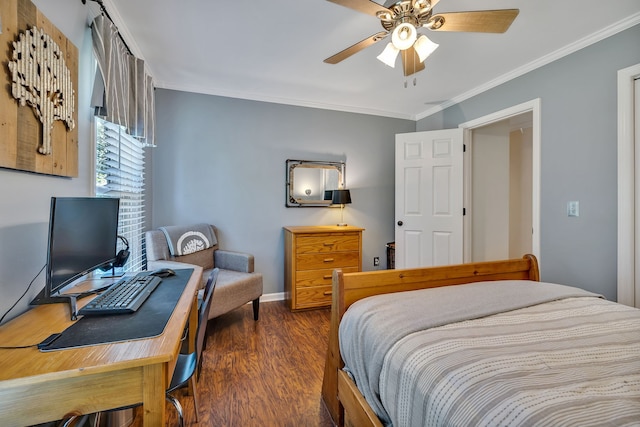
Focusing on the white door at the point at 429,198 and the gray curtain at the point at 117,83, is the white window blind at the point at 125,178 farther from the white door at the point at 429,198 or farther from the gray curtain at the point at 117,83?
the white door at the point at 429,198

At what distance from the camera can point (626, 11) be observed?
1.78m

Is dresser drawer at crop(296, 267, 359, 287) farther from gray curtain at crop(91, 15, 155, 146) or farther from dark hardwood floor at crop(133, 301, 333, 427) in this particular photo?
gray curtain at crop(91, 15, 155, 146)

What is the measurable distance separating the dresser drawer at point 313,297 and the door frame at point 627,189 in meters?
2.34

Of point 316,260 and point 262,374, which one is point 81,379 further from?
point 316,260

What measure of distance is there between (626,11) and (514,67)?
2.51 ft

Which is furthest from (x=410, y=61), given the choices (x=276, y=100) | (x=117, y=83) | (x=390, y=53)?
(x=117, y=83)

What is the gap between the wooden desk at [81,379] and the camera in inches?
26.5

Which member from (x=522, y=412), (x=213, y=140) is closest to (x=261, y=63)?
(x=213, y=140)

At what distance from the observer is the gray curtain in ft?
5.03

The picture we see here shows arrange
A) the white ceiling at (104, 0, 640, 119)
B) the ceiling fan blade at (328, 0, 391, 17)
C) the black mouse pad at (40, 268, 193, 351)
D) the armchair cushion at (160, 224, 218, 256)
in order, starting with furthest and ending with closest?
the armchair cushion at (160, 224, 218, 256)
the white ceiling at (104, 0, 640, 119)
the ceiling fan blade at (328, 0, 391, 17)
the black mouse pad at (40, 268, 193, 351)

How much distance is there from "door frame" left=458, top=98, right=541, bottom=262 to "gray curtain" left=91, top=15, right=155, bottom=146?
323cm

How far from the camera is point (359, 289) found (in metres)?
1.38

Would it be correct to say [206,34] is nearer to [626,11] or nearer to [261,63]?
[261,63]

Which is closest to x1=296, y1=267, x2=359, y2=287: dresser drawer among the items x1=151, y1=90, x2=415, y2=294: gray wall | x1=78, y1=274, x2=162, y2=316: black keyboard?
x1=151, y1=90, x2=415, y2=294: gray wall
